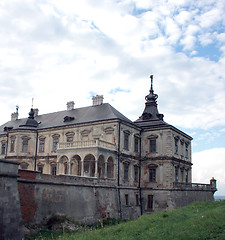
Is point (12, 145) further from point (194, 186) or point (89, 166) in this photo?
point (194, 186)

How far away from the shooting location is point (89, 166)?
102 ft

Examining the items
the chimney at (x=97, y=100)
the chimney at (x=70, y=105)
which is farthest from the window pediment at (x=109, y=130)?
the chimney at (x=70, y=105)

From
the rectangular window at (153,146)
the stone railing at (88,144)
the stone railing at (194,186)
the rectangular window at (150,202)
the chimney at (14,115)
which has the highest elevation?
the chimney at (14,115)

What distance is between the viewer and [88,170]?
31812 mm

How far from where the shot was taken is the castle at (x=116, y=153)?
30184mm

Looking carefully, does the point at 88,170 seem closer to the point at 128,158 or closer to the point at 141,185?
the point at 128,158

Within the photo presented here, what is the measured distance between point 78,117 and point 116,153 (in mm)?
7911

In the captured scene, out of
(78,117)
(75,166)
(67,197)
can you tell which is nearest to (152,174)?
(75,166)

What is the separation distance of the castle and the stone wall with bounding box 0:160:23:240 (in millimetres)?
9580

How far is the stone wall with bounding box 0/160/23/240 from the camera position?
15.6 meters

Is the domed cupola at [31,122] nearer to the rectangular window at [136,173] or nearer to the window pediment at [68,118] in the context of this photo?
the window pediment at [68,118]

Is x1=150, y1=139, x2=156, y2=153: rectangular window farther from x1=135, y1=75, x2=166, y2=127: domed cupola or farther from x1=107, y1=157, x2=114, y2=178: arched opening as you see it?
x1=107, y1=157, x2=114, y2=178: arched opening

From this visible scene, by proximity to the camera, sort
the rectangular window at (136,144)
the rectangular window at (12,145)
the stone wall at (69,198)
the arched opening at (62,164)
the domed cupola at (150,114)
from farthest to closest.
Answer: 1. the rectangular window at (12,145)
2. the domed cupola at (150,114)
3. the rectangular window at (136,144)
4. the arched opening at (62,164)
5. the stone wall at (69,198)

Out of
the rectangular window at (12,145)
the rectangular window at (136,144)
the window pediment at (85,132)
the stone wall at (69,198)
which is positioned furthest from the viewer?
the rectangular window at (12,145)
